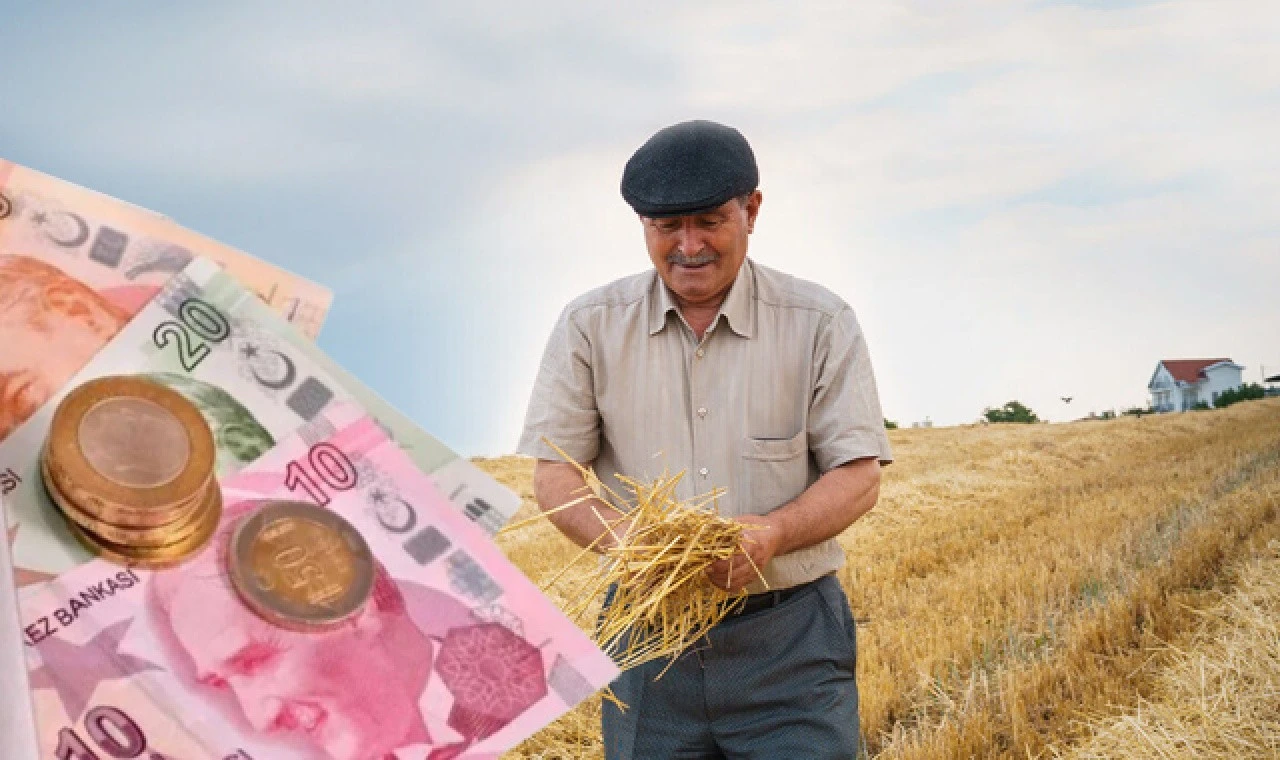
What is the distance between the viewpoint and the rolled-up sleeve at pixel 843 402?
2891 millimetres

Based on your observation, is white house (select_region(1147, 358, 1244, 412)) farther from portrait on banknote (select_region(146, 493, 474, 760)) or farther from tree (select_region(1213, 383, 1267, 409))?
portrait on banknote (select_region(146, 493, 474, 760))

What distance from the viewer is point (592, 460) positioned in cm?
316

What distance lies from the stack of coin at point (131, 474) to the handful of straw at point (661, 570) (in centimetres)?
130

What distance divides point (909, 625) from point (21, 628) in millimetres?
5701

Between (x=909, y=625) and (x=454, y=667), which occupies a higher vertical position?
(x=454, y=667)

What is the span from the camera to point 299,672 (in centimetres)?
123

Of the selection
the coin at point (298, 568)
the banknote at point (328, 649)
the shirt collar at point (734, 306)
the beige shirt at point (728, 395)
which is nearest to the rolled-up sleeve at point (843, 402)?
the beige shirt at point (728, 395)

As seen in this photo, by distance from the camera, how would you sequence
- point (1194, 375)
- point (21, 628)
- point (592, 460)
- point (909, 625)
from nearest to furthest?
point (21, 628)
point (592, 460)
point (909, 625)
point (1194, 375)

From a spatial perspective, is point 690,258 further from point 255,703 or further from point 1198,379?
point 1198,379

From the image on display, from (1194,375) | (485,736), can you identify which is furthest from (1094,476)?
(1194,375)

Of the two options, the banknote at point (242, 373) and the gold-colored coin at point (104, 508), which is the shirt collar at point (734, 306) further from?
the gold-colored coin at point (104, 508)

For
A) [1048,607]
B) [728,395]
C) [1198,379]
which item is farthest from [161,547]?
[1198,379]

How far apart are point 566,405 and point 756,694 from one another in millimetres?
853

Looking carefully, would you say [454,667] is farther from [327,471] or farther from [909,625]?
[909,625]
